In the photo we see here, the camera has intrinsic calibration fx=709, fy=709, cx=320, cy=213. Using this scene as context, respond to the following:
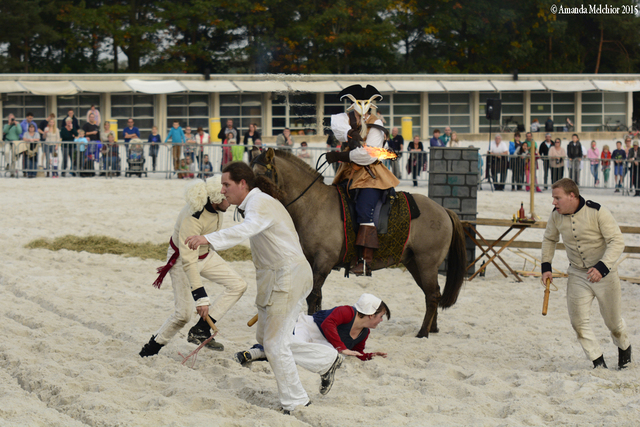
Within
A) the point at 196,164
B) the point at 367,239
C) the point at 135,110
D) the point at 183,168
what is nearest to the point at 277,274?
the point at 367,239

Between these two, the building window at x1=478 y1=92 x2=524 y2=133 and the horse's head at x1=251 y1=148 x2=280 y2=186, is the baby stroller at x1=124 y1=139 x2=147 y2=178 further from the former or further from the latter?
the building window at x1=478 y1=92 x2=524 y2=133

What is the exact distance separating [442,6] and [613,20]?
11.0m

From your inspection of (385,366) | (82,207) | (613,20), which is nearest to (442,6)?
(613,20)

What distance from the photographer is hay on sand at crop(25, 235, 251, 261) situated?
12148mm

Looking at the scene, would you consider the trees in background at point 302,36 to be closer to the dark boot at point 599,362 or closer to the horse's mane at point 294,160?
the horse's mane at point 294,160

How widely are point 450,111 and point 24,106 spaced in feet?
61.3

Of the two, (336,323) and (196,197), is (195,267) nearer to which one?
(196,197)

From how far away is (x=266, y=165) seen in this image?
7.23 m

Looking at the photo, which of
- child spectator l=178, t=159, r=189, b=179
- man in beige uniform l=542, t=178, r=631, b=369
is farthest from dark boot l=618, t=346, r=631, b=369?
child spectator l=178, t=159, r=189, b=179

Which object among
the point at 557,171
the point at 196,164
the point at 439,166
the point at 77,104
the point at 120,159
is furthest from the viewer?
the point at 77,104

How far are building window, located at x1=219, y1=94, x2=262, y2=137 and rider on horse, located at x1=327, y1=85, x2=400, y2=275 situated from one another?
76.9 ft

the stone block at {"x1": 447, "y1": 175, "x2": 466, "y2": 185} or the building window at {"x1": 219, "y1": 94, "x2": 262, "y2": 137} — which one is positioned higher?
the building window at {"x1": 219, "y1": 94, "x2": 262, "y2": 137}

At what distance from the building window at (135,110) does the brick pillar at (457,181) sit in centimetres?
2075

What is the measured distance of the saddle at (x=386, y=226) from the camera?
7762 millimetres
